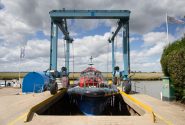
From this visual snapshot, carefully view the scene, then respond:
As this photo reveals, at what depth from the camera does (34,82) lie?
29.9m

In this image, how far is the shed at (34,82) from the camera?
29578 millimetres

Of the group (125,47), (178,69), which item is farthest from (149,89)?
(178,69)

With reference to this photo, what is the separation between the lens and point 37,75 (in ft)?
97.6

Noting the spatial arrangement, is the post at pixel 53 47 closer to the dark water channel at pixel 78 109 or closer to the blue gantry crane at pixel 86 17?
the blue gantry crane at pixel 86 17

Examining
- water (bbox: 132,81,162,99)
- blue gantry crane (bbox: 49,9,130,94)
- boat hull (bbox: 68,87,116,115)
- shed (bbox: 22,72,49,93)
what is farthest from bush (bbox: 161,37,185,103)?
shed (bbox: 22,72,49,93)

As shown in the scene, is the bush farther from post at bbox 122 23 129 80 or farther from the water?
post at bbox 122 23 129 80

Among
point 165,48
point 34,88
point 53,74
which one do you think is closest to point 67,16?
point 53,74

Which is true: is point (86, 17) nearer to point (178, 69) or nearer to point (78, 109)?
point (78, 109)

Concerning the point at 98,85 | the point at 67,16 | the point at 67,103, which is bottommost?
the point at 67,103

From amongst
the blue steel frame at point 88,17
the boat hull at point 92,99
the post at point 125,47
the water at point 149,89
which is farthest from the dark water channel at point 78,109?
the post at point 125,47

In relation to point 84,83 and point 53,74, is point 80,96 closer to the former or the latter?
point 84,83

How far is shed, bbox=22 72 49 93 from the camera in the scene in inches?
1164

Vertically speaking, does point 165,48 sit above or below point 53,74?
above

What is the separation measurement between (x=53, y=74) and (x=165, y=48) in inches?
476
